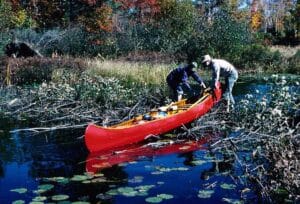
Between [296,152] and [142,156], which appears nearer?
[296,152]

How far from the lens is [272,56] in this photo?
29.6m

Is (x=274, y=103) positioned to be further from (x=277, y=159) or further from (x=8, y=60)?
(x=8, y=60)

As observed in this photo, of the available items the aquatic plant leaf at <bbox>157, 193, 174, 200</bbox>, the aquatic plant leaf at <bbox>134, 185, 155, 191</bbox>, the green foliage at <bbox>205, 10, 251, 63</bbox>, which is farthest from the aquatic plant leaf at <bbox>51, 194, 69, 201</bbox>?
the green foliage at <bbox>205, 10, 251, 63</bbox>

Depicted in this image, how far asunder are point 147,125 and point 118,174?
2.41 meters

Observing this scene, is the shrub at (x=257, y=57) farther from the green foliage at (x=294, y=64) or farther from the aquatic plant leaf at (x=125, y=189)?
the aquatic plant leaf at (x=125, y=189)

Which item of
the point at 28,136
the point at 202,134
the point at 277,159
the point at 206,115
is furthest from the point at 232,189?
the point at 28,136

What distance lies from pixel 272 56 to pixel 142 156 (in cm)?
2093

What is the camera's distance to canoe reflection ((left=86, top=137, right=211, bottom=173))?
9.94 meters

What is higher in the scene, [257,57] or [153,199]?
[257,57]

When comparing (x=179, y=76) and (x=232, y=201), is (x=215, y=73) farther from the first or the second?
(x=232, y=201)

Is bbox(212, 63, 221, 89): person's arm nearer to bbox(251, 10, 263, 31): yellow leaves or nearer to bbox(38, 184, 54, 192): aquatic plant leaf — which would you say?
bbox(38, 184, 54, 192): aquatic plant leaf

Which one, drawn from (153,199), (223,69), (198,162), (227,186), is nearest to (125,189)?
(153,199)

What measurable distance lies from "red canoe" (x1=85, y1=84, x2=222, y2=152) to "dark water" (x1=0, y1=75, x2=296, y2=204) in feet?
0.90

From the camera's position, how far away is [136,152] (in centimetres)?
1081
